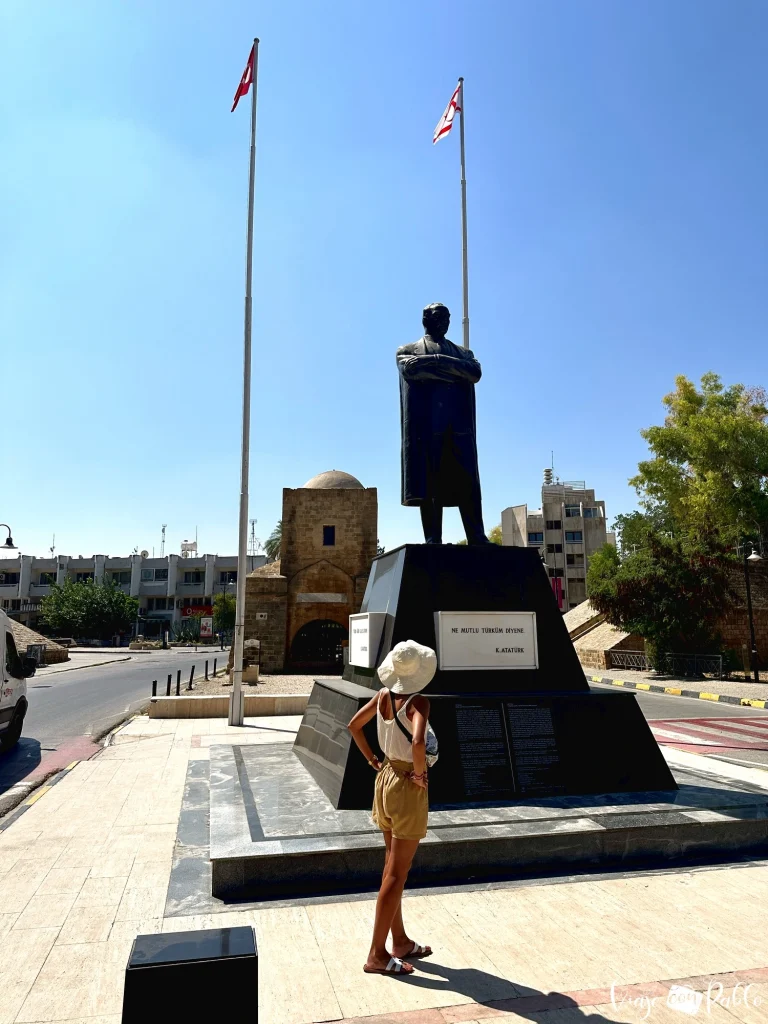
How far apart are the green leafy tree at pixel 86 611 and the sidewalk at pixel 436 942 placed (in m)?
55.9

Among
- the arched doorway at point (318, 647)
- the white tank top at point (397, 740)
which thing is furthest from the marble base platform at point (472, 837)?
the arched doorway at point (318, 647)

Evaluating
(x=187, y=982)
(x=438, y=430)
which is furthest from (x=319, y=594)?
(x=187, y=982)

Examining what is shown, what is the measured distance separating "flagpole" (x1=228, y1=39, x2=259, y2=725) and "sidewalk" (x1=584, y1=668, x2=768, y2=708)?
12.5 meters

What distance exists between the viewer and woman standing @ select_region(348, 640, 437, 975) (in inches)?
126

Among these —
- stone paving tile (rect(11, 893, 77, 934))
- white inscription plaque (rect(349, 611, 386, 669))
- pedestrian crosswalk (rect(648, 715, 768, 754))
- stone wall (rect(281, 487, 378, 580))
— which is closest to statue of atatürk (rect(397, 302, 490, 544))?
white inscription plaque (rect(349, 611, 386, 669))

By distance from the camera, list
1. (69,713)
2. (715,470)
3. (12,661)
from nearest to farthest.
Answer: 1. (12,661)
2. (69,713)
3. (715,470)

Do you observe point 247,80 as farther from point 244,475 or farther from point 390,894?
point 390,894

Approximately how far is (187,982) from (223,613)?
6144cm

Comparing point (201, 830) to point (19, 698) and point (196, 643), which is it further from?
point (196, 643)

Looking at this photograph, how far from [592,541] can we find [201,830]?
62.5m

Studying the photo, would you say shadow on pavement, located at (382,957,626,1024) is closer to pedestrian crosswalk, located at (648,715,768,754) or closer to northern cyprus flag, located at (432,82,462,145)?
pedestrian crosswalk, located at (648,715,768,754)

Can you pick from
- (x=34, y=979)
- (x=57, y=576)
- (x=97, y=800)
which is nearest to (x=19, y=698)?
(x=97, y=800)

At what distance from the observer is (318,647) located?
92.9ft

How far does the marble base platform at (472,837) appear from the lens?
4.30 metres
